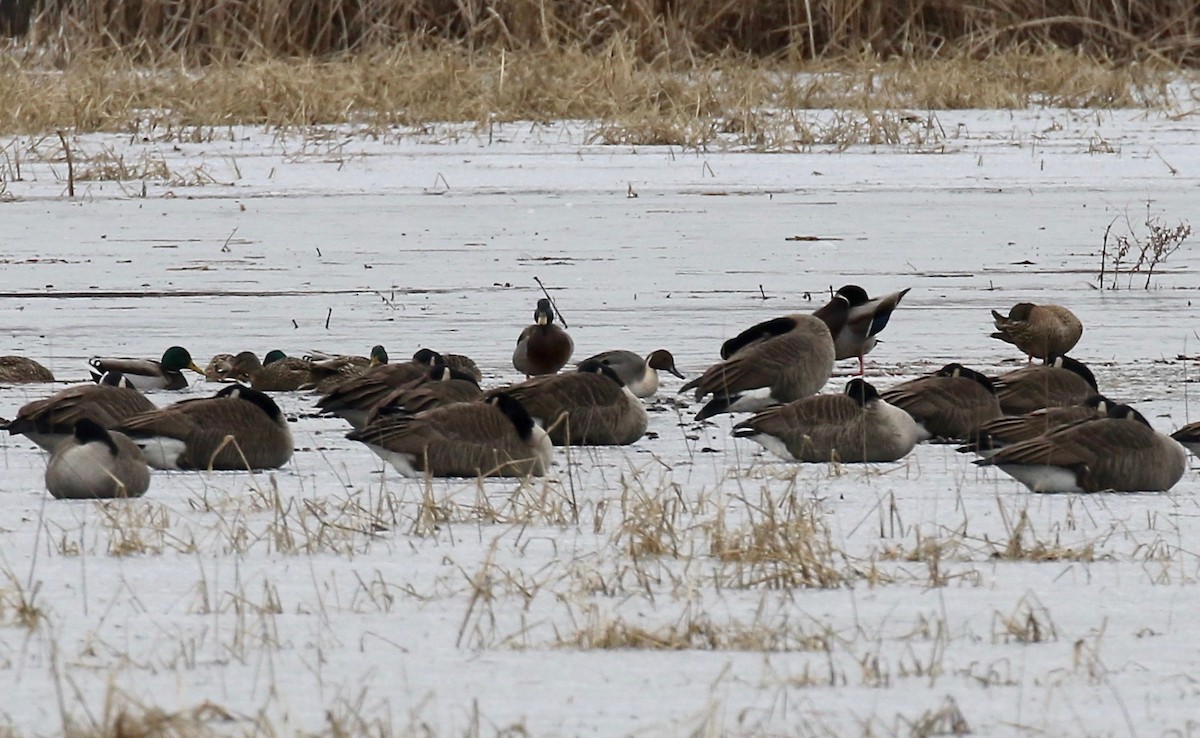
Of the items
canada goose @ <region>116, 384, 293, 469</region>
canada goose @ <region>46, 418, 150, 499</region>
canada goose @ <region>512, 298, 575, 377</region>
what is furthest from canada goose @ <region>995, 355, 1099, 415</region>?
canada goose @ <region>46, 418, 150, 499</region>

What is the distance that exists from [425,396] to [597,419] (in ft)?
2.16

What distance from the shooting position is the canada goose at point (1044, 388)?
7977 millimetres

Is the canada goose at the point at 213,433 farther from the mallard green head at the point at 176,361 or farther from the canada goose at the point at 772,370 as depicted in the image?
Result: the mallard green head at the point at 176,361

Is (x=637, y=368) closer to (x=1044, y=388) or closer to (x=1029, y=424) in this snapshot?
(x=1044, y=388)

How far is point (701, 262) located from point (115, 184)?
5.78 m

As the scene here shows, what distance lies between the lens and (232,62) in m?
22.9

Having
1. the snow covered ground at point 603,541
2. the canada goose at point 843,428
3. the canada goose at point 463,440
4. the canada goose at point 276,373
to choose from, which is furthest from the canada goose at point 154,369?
the canada goose at point 843,428

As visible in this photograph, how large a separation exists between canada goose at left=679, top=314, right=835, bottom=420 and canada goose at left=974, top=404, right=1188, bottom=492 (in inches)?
77.2

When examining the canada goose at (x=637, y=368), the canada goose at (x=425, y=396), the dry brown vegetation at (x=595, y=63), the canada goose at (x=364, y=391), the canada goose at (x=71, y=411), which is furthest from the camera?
the dry brown vegetation at (x=595, y=63)

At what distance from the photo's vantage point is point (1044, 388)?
8.03 m

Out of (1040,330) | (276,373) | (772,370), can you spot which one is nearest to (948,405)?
(772,370)

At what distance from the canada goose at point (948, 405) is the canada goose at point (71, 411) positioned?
2783 mm

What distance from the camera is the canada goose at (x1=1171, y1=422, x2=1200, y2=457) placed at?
275 inches

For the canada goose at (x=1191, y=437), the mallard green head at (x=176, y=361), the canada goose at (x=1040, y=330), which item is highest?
the canada goose at (x=1191, y=437)
